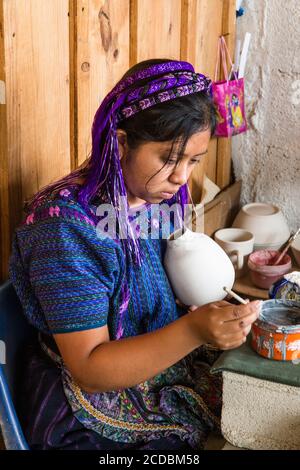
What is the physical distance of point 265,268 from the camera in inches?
85.7

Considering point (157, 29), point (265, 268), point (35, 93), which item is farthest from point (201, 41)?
point (35, 93)

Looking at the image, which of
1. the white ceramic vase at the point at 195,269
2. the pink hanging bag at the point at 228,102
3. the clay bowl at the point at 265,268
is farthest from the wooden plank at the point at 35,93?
the pink hanging bag at the point at 228,102

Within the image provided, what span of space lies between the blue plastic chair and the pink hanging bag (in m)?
1.42

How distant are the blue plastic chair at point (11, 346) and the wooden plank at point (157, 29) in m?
0.99

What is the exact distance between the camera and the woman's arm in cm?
117

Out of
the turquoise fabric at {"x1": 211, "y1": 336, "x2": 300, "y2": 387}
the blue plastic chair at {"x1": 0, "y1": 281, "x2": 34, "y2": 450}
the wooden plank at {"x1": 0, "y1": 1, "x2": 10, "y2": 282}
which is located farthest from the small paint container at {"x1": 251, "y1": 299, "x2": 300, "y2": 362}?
the wooden plank at {"x1": 0, "y1": 1, "x2": 10, "y2": 282}

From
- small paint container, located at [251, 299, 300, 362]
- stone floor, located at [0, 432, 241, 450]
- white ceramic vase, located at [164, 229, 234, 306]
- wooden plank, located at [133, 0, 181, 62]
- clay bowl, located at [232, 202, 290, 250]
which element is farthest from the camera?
clay bowl, located at [232, 202, 290, 250]

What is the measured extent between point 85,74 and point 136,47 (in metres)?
0.32

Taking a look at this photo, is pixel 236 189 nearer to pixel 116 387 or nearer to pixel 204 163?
pixel 204 163

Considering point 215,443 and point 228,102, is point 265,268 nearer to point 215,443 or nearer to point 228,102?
point 228,102

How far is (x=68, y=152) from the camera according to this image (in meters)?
1.71

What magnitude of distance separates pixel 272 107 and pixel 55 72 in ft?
4.63

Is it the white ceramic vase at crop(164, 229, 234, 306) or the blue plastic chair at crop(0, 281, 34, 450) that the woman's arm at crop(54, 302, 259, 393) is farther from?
the white ceramic vase at crop(164, 229, 234, 306)

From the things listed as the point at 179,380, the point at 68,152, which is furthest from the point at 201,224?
the point at 179,380
